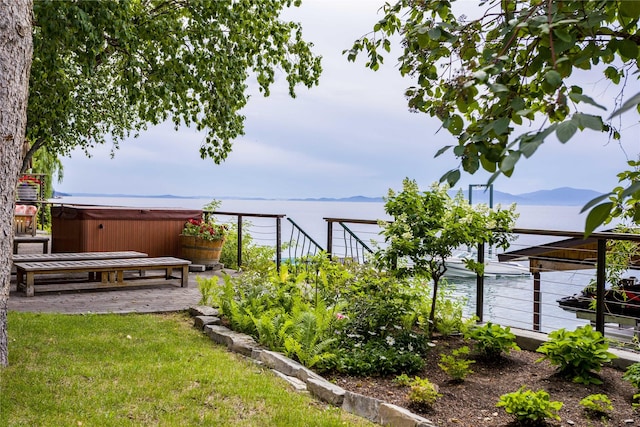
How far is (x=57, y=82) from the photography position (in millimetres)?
6387

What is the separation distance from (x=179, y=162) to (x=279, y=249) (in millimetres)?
12285

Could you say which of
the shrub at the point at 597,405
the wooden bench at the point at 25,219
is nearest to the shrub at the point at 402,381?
the shrub at the point at 597,405

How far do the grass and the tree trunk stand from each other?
1.55 feet

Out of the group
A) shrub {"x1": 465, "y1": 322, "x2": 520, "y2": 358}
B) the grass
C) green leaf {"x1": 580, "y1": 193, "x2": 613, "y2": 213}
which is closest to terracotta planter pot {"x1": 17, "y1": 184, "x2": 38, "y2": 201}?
the grass

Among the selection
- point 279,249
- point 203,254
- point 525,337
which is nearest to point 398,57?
point 525,337

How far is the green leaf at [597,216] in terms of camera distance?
29.8 inches

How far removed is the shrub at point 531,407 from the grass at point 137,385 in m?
0.83

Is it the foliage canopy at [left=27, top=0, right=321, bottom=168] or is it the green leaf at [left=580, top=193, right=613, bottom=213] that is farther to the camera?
the foliage canopy at [left=27, top=0, right=321, bottom=168]

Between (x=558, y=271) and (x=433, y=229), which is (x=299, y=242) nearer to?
(x=558, y=271)

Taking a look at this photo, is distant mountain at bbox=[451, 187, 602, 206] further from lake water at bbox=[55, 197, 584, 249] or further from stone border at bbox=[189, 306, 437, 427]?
stone border at bbox=[189, 306, 437, 427]

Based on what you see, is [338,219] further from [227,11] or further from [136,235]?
[136,235]

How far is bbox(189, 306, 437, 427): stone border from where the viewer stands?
2934 millimetres

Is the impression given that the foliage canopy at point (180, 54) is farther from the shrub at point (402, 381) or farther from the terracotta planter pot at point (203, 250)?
the shrub at point (402, 381)

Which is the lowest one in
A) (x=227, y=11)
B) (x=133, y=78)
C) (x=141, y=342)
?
(x=141, y=342)
